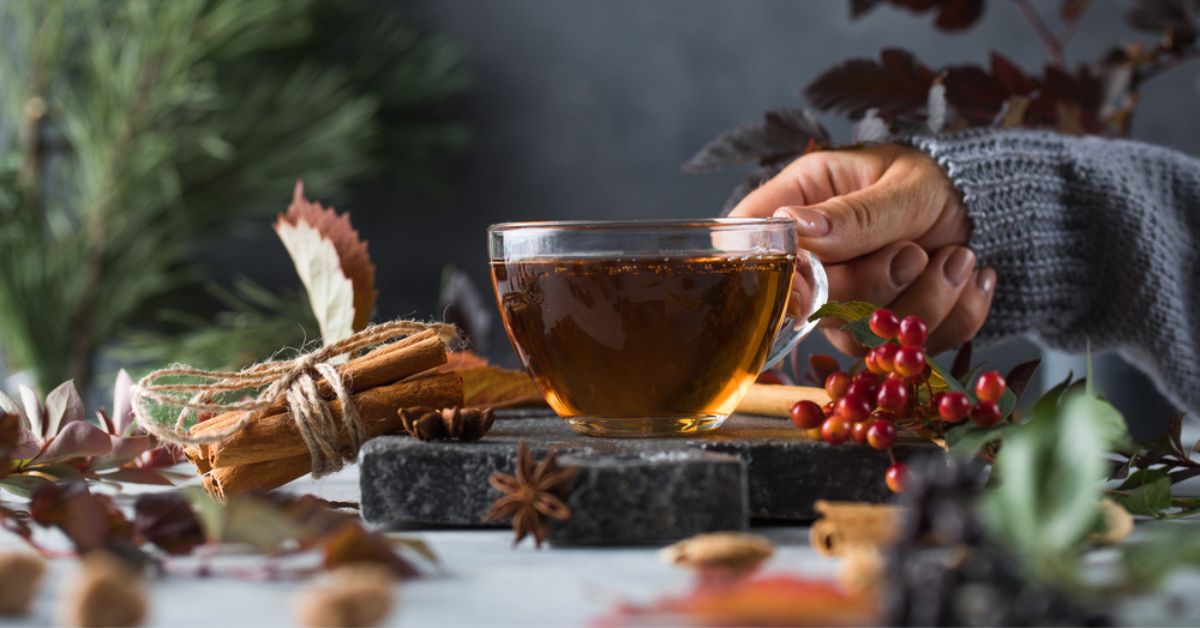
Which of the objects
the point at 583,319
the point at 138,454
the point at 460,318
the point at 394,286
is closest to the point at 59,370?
the point at 394,286

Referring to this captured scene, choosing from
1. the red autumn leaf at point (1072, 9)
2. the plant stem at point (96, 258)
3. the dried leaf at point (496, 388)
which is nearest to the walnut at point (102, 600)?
the dried leaf at point (496, 388)

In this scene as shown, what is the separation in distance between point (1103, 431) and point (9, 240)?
58.9 inches

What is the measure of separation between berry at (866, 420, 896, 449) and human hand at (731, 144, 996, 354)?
240 mm

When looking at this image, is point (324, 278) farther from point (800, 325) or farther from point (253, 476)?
point (800, 325)

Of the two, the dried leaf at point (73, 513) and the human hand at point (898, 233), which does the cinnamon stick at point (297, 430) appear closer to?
the dried leaf at point (73, 513)

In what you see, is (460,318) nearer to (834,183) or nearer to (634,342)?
(834,183)

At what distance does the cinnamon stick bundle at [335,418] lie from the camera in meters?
0.51

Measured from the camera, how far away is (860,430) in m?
0.46

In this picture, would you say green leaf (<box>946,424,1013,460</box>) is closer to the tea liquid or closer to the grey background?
the tea liquid

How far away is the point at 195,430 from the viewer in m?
0.54

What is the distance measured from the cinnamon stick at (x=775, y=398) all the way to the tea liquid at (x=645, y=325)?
54 mm

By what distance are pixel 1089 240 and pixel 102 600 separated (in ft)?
2.45

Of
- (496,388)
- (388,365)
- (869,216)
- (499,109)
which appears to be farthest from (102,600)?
(499,109)

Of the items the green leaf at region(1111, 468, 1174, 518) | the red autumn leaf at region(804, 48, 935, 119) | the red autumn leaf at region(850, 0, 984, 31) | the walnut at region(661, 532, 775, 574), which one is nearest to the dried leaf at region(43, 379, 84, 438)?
the walnut at region(661, 532, 775, 574)
